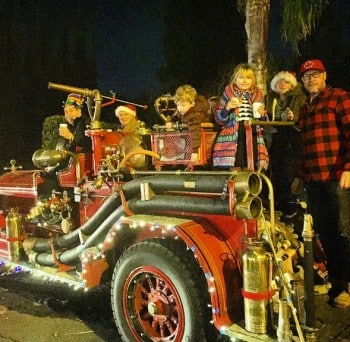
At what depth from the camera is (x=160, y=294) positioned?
3613 mm

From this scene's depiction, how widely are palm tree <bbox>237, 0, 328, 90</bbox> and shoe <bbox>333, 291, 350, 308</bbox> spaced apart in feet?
13.3

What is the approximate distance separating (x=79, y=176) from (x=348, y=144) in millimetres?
2696

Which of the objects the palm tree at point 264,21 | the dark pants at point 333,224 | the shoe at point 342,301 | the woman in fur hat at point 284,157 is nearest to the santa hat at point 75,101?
the woman in fur hat at point 284,157

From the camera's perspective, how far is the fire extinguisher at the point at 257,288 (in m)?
3.06

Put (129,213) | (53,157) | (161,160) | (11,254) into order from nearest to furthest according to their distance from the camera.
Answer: (129,213) < (161,160) < (53,157) < (11,254)

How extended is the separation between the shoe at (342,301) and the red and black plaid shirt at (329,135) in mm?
994

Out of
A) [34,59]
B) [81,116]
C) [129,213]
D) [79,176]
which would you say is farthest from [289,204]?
[34,59]

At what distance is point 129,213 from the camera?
155 inches

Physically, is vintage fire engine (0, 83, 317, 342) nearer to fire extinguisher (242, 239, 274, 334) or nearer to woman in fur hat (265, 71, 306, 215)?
fire extinguisher (242, 239, 274, 334)

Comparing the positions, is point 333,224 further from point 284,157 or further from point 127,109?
point 127,109

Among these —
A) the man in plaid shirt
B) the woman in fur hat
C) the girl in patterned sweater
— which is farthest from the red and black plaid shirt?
the girl in patterned sweater

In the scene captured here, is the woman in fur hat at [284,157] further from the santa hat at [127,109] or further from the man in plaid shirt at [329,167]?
the santa hat at [127,109]

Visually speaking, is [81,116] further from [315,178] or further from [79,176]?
[315,178]

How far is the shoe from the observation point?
144 inches
